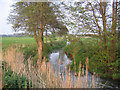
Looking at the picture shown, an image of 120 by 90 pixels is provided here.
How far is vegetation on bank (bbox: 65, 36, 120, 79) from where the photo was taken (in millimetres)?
3051

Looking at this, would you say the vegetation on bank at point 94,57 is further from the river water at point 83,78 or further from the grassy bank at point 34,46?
the grassy bank at point 34,46

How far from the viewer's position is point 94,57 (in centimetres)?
316

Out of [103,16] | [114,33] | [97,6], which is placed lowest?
[114,33]

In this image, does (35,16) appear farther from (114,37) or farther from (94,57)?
(114,37)

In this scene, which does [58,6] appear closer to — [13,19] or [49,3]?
[49,3]

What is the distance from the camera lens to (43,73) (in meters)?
1.64

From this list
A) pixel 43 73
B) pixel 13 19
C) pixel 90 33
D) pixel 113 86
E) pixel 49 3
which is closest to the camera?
pixel 43 73

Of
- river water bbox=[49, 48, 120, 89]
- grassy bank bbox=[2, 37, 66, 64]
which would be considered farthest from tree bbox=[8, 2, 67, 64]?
river water bbox=[49, 48, 120, 89]

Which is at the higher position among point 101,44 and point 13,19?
point 13,19

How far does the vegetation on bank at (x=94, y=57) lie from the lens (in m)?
3.05

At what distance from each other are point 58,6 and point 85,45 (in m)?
1.19

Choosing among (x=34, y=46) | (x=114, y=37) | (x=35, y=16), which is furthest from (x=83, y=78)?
(x=34, y=46)

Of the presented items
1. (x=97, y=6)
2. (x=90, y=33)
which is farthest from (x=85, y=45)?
(x=97, y=6)

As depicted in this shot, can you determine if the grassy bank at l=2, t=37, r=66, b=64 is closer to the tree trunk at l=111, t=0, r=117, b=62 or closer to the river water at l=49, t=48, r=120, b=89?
the river water at l=49, t=48, r=120, b=89
